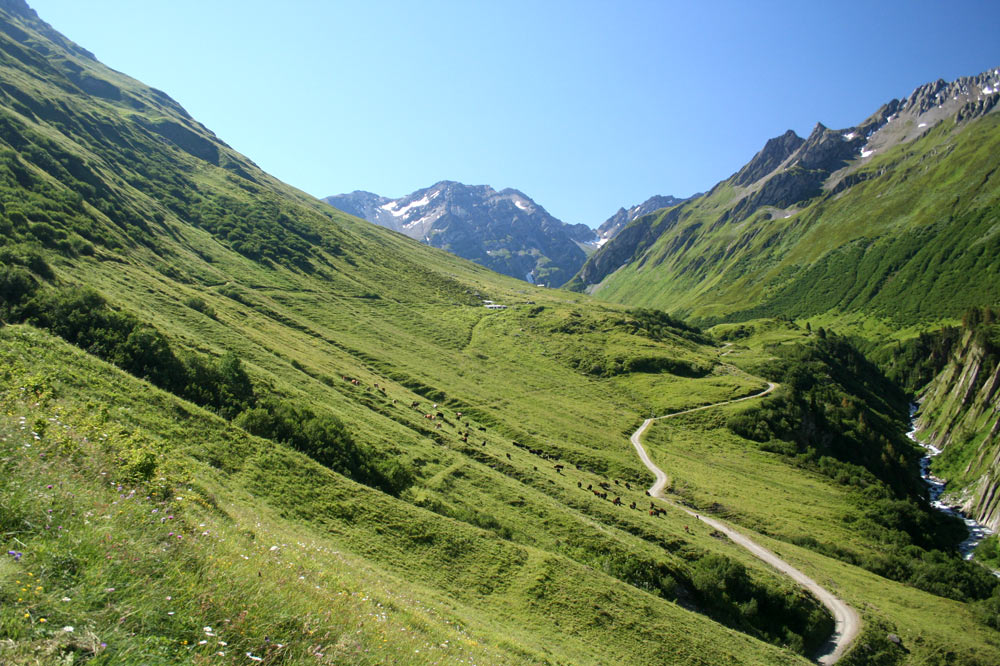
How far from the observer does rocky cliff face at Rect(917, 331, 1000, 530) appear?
92.9 m

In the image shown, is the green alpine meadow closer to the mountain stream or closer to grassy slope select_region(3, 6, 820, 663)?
grassy slope select_region(3, 6, 820, 663)

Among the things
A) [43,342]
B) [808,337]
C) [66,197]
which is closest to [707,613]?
[43,342]

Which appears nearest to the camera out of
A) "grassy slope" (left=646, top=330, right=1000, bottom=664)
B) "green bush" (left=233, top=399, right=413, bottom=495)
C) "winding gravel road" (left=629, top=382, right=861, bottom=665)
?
"green bush" (left=233, top=399, right=413, bottom=495)

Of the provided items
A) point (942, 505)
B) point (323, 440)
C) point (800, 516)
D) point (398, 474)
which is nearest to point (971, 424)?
point (942, 505)

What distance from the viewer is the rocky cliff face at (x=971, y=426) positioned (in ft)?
305

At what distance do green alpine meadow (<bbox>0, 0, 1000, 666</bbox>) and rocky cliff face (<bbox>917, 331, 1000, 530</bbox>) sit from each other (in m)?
0.92

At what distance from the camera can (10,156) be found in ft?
280

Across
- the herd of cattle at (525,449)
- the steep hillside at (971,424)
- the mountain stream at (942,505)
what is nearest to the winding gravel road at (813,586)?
the herd of cattle at (525,449)

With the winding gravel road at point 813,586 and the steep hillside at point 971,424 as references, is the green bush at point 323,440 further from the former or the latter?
the steep hillside at point 971,424

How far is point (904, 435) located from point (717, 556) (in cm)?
13514

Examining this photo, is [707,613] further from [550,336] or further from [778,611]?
[550,336]

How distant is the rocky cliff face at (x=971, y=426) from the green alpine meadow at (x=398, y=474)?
0.92 metres

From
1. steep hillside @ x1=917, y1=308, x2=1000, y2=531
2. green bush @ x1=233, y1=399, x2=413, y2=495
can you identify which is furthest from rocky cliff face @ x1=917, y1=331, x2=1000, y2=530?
green bush @ x1=233, y1=399, x2=413, y2=495

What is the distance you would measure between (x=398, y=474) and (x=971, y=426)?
469 feet
